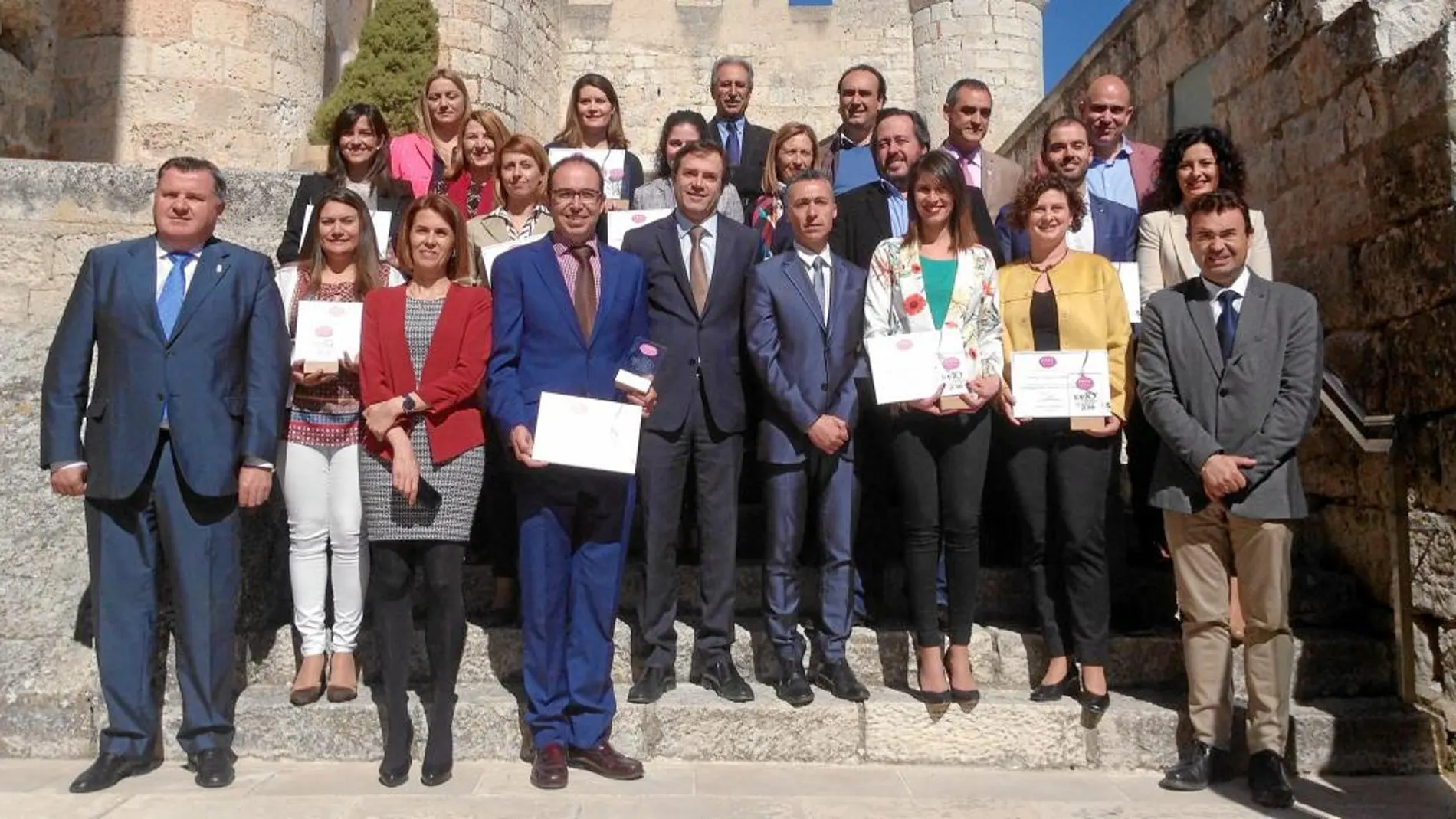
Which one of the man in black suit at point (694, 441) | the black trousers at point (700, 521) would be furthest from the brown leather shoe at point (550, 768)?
the black trousers at point (700, 521)

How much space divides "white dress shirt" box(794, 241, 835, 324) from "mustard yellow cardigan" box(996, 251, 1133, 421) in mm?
668

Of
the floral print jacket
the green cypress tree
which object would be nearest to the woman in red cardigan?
the floral print jacket

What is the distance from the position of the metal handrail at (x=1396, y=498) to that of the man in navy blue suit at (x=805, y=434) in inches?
73.8

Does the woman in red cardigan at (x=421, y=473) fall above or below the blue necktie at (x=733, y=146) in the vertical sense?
below

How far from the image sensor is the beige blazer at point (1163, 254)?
4551 millimetres

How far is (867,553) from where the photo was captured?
478 cm

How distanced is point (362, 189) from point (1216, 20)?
4.69 metres

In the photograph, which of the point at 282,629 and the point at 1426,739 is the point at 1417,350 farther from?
the point at 282,629

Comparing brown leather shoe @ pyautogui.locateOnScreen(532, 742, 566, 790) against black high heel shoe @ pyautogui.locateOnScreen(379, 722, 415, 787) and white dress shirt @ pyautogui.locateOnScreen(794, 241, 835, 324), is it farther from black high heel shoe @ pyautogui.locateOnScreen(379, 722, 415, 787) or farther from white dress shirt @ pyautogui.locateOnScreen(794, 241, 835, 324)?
white dress shirt @ pyautogui.locateOnScreen(794, 241, 835, 324)

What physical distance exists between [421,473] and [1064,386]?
2.31 meters

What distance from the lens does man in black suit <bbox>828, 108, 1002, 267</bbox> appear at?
4766 mm

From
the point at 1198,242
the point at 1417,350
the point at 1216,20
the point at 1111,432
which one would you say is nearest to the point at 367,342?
the point at 1111,432

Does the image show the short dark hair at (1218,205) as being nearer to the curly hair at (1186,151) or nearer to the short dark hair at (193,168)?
the curly hair at (1186,151)

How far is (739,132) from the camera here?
5879mm
